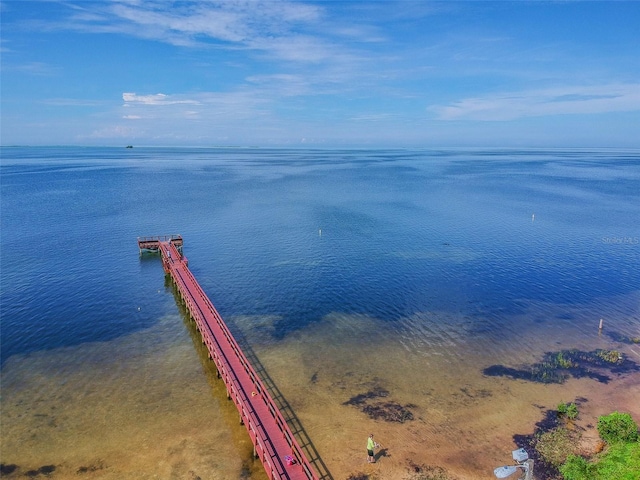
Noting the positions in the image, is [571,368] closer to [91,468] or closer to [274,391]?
[274,391]

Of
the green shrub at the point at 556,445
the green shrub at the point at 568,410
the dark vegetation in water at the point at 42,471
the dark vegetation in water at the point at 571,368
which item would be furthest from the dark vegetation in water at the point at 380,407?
the dark vegetation in water at the point at 42,471

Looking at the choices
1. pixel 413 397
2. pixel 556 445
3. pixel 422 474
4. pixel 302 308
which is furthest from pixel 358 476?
pixel 302 308

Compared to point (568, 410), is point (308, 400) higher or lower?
lower

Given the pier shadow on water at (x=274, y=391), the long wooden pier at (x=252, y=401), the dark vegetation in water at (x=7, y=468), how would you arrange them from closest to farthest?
1. the long wooden pier at (x=252, y=401)
2. the dark vegetation in water at (x=7, y=468)
3. the pier shadow on water at (x=274, y=391)

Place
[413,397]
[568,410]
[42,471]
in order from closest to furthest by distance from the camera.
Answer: [42,471] < [568,410] < [413,397]

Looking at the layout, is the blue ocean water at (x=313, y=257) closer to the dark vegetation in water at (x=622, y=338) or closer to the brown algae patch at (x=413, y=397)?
the dark vegetation in water at (x=622, y=338)
